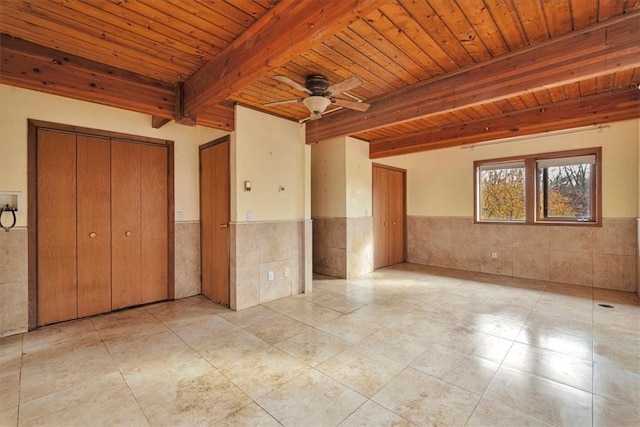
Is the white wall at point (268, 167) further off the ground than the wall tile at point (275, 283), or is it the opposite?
the white wall at point (268, 167)

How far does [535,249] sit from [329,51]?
199 inches

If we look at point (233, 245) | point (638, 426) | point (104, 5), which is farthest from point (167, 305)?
point (638, 426)

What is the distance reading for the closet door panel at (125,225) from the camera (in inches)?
142

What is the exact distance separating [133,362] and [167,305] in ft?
4.98

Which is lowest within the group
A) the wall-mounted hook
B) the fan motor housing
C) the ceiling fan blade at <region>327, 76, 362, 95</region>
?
the wall-mounted hook

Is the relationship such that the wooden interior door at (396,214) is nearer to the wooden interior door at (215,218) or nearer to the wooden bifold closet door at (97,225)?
the wooden interior door at (215,218)

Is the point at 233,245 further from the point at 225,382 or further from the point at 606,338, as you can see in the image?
the point at 606,338

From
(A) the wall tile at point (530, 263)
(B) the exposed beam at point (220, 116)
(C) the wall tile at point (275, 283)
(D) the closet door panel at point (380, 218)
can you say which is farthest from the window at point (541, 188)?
(B) the exposed beam at point (220, 116)

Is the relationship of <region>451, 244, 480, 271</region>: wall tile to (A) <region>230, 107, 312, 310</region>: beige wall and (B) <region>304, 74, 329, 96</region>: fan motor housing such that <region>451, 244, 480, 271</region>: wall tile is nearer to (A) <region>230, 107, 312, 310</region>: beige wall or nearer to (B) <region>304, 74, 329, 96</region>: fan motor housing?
(A) <region>230, 107, 312, 310</region>: beige wall

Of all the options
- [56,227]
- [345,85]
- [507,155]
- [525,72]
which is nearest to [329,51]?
[345,85]

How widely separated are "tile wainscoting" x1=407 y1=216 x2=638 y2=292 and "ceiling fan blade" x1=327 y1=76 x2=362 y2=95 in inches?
176

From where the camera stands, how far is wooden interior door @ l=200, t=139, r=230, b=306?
3.85m

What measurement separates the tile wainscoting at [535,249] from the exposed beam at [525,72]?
3.46 m

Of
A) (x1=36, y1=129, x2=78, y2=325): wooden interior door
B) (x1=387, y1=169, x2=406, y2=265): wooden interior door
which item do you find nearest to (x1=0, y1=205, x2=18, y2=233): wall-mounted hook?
(x1=36, y1=129, x2=78, y2=325): wooden interior door
